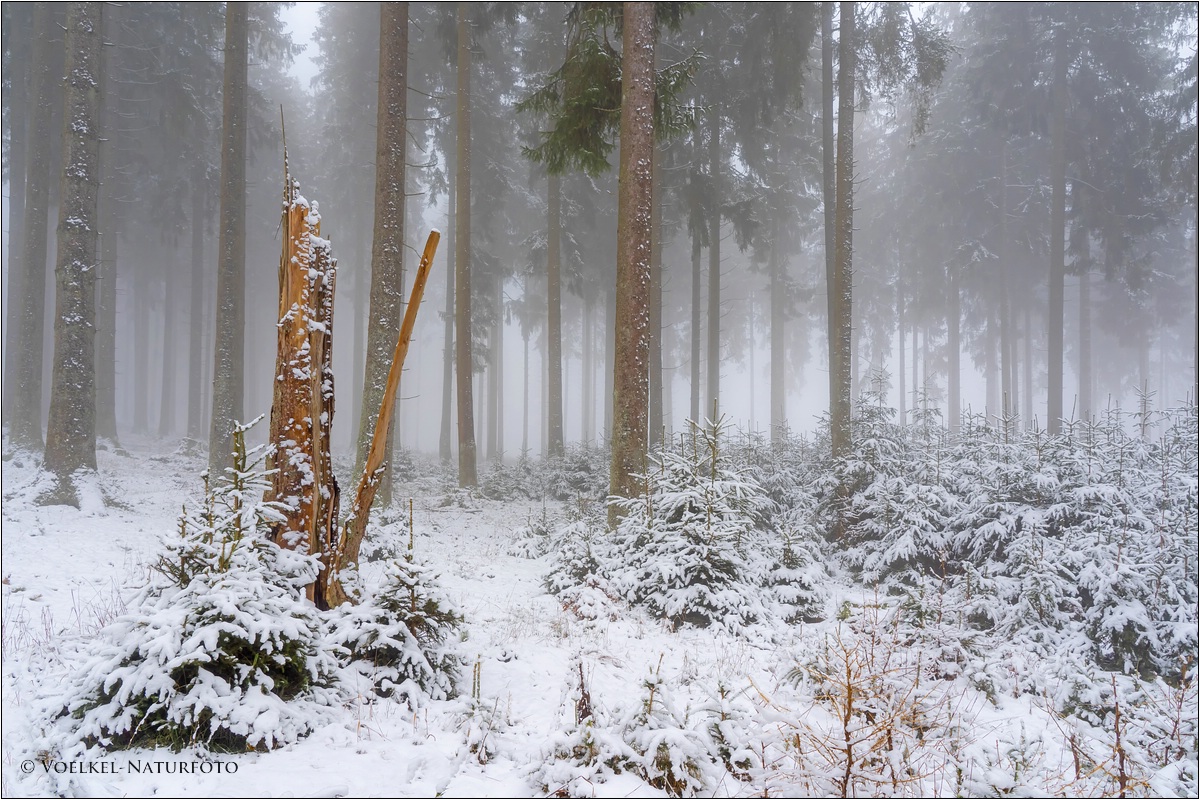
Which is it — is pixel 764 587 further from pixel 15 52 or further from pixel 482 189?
pixel 15 52

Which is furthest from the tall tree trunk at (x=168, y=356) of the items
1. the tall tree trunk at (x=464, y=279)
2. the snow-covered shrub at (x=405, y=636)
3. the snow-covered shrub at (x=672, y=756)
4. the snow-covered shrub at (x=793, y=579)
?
the snow-covered shrub at (x=672, y=756)

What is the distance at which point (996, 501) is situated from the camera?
7531mm

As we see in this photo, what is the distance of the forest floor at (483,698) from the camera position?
3.03 meters

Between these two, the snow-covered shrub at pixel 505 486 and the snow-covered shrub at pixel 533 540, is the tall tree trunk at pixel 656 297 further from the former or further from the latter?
the snow-covered shrub at pixel 533 540

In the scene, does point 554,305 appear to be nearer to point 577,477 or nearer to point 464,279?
point 464,279

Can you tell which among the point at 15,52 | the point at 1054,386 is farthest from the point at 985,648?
the point at 15,52

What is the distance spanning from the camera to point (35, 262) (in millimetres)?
13227

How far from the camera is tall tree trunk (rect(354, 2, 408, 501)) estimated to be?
31.8 feet

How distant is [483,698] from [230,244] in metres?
12.1

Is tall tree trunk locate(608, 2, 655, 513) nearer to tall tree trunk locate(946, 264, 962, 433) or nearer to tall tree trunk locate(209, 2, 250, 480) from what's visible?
tall tree trunk locate(209, 2, 250, 480)

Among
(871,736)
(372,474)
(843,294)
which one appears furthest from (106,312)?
(871,736)

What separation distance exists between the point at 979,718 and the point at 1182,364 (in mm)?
47342

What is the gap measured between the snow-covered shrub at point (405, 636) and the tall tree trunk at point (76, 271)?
28.9 feet

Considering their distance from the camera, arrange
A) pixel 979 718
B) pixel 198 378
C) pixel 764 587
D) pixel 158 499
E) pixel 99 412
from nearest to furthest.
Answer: pixel 979 718
pixel 764 587
pixel 158 499
pixel 99 412
pixel 198 378
